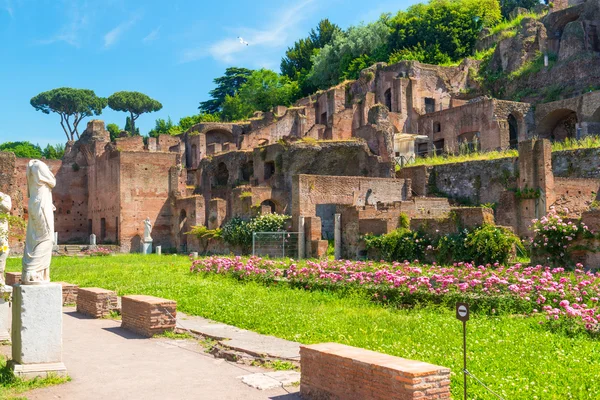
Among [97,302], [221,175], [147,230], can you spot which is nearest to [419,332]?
[97,302]

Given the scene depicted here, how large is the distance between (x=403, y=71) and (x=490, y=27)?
47.3ft

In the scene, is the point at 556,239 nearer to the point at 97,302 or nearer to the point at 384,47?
the point at 97,302

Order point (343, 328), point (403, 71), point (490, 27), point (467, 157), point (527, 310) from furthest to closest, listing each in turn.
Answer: point (490, 27) → point (403, 71) → point (467, 157) → point (527, 310) → point (343, 328)

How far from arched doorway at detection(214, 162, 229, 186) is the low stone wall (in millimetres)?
42850

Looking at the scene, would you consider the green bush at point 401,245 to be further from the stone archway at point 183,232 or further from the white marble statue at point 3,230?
the stone archway at point 183,232

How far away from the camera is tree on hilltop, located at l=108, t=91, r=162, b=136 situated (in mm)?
92188

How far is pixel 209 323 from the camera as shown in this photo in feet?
40.6

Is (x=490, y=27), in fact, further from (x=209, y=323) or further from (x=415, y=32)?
(x=209, y=323)

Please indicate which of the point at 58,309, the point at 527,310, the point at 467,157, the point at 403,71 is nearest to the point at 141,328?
the point at 58,309

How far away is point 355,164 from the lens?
131ft

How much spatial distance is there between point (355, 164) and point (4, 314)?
98.9 feet

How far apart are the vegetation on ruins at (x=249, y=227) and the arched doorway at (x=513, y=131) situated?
19.4 meters

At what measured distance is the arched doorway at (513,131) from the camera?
43.6 meters

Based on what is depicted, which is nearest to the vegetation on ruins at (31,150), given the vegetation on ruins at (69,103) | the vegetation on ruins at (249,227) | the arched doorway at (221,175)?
the vegetation on ruins at (69,103)
